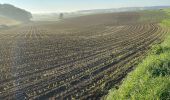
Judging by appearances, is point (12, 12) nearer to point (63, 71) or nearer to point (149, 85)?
point (63, 71)

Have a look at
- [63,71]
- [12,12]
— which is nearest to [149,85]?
[63,71]

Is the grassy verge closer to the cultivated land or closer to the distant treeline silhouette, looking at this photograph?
the cultivated land

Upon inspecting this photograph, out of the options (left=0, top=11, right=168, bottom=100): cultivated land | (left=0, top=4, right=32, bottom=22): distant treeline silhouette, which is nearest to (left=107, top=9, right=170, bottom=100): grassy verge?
(left=0, top=11, right=168, bottom=100): cultivated land

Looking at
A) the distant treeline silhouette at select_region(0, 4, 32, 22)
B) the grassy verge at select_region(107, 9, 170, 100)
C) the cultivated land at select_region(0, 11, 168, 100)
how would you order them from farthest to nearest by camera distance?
the distant treeline silhouette at select_region(0, 4, 32, 22) → the cultivated land at select_region(0, 11, 168, 100) → the grassy verge at select_region(107, 9, 170, 100)

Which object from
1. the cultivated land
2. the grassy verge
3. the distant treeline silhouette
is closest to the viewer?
the grassy verge

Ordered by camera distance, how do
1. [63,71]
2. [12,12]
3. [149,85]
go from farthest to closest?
[12,12]
[63,71]
[149,85]

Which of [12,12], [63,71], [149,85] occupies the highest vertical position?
[149,85]

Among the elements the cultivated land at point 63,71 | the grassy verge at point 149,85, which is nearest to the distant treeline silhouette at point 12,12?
the cultivated land at point 63,71

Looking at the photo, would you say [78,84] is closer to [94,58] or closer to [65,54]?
[94,58]

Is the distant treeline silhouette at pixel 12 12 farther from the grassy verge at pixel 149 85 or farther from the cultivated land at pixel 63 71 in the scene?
the grassy verge at pixel 149 85

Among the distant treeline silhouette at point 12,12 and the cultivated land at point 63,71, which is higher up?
the cultivated land at point 63,71

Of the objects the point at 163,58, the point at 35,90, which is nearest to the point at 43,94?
the point at 35,90
